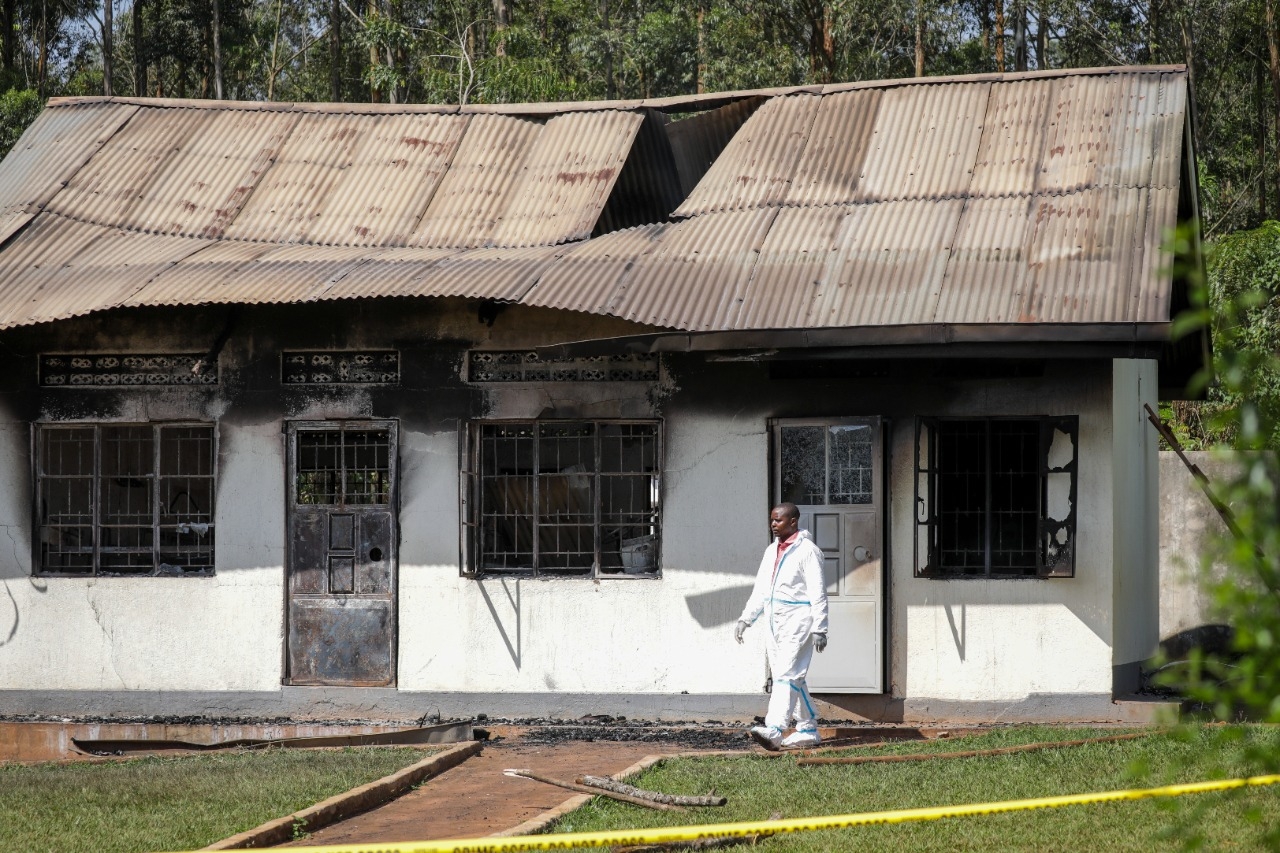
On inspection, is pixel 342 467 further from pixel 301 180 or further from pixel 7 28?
pixel 7 28

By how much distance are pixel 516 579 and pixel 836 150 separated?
426 centimetres

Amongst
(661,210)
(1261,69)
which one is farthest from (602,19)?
(661,210)

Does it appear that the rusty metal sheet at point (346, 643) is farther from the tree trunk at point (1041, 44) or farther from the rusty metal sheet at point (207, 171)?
the tree trunk at point (1041, 44)

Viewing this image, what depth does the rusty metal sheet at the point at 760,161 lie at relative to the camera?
39.4 ft

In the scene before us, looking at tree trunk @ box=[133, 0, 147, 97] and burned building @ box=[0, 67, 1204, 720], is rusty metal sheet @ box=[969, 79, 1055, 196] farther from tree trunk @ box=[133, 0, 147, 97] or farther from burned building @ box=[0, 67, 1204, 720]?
tree trunk @ box=[133, 0, 147, 97]

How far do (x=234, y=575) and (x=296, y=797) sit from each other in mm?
4074

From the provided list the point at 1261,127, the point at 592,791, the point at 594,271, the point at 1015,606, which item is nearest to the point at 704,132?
the point at 594,271

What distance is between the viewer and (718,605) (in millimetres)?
11086

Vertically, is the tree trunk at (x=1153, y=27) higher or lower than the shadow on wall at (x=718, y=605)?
higher

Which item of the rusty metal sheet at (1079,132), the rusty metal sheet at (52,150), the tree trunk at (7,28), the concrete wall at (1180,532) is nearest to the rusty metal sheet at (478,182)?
the rusty metal sheet at (52,150)

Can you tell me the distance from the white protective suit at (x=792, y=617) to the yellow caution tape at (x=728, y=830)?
2421mm

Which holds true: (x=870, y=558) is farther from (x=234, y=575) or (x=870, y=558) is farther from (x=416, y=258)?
(x=234, y=575)

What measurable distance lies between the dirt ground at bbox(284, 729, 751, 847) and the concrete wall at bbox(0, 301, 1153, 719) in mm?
731

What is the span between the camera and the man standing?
9625 millimetres
